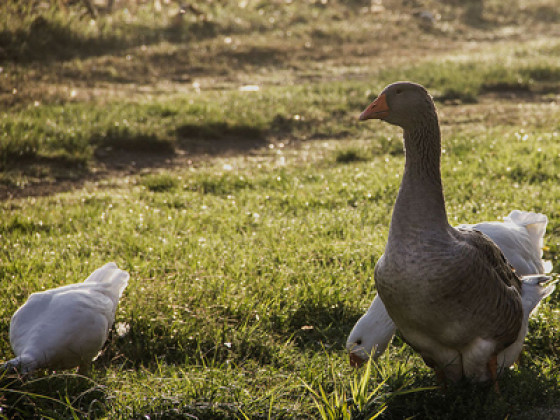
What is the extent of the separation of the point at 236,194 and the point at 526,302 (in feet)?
12.6

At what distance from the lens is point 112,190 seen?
287 inches

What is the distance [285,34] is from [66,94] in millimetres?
7311

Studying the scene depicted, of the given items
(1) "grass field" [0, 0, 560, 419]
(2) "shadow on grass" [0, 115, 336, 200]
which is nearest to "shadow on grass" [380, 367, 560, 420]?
(1) "grass field" [0, 0, 560, 419]

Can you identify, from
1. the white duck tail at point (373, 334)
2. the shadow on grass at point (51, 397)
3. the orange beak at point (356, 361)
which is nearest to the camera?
the shadow on grass at point (51, 397)

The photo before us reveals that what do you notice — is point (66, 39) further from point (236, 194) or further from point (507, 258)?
point (507, 258)

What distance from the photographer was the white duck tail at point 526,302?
11.6ft

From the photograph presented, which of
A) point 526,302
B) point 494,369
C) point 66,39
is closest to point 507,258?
point 526,302

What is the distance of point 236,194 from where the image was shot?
700 cm

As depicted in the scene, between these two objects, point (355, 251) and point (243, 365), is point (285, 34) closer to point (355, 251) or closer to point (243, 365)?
point (355, 251)

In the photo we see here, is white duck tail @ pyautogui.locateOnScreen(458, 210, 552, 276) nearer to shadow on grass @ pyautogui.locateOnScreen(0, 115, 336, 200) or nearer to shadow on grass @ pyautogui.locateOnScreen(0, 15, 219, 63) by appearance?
shadow on grass @ pyautogui.locateOnScreen(0, 115, 336, 200)

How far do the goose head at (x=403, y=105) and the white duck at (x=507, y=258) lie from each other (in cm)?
88

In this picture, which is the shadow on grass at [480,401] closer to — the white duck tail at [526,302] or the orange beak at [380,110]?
the white duck tail at [526,302]

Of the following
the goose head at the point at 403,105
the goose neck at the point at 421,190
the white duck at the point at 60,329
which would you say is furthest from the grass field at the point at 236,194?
the goose head at the point at 403,105

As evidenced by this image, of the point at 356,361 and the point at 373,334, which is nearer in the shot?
the point at 356,361
